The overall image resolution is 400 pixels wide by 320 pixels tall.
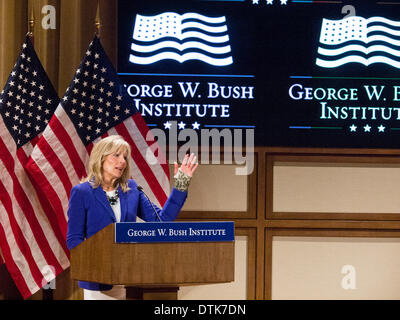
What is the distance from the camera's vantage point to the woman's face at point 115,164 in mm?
3695

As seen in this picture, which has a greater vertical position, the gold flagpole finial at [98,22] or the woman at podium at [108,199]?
the gold flagpole finial at [98,22]

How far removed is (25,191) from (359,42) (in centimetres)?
301

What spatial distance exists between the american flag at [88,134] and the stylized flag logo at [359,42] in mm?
1670

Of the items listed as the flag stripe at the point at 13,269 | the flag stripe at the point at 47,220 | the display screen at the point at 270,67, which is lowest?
the flag stripe at the point at 13,269

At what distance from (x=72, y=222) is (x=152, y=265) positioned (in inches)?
27.6

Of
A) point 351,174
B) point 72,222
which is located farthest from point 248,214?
point 72,222

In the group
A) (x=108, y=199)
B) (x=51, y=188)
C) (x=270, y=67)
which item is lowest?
(x=51, y=188)

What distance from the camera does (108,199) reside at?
3.71 metres

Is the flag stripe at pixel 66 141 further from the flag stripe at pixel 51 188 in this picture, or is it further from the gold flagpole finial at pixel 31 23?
the gold flagpole finial at pixel 31 23

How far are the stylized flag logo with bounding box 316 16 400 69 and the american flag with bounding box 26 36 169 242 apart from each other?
1.67 meters

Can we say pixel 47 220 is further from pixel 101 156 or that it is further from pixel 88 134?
pixel 101 156

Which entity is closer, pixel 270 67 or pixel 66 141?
pixel 66 141

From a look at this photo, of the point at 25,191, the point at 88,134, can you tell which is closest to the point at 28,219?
the point at 25,191

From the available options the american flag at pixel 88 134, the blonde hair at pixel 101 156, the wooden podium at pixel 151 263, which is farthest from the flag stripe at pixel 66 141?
the wooden podium at pixel 151 263
